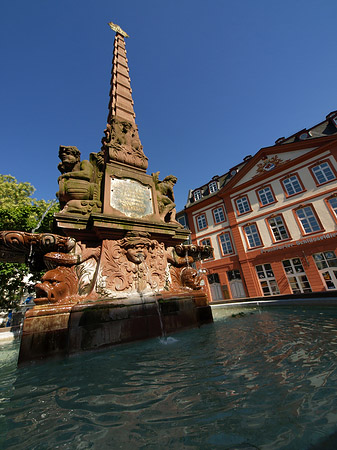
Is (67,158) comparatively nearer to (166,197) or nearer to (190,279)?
(166,197)

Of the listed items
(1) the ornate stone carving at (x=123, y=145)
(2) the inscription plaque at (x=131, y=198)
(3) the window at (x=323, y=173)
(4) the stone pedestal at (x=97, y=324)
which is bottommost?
(4) the stone pedestal at (x=97, y=324)

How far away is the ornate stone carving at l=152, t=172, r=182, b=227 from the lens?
5434 mm

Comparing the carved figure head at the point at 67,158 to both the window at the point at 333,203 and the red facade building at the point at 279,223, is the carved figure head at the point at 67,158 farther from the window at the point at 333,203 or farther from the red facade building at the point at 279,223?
the window at the point at 333,203

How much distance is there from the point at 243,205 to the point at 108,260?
1888 centimetres

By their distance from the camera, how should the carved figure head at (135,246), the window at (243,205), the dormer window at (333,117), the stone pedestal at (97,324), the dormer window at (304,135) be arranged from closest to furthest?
the stone pedestal at (97,324)
the carved figure head at (135,246)
the dormer window at (333,117)
the dormer window at (304,135)
the window at (243,205)

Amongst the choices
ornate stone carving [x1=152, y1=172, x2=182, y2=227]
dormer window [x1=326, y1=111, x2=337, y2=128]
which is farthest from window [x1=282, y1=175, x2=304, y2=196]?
ornate stone carving [x1=152, y1=172, x2=182, y2=227]

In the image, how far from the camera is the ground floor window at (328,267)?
47.9ft

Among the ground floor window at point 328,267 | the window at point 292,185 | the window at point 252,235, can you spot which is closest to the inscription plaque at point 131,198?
the window at point 252,235

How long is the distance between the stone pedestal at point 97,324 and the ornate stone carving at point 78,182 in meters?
2.04

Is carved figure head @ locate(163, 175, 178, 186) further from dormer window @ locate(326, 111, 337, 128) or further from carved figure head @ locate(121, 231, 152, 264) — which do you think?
dormer window @ locate(326, 111, 337, 128)

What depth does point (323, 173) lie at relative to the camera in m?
16.3

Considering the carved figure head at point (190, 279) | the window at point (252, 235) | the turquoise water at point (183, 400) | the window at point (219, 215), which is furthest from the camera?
the window at point (219, 215)

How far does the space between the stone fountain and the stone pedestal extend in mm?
13

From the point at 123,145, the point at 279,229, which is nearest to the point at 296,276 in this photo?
the point at 279,229
